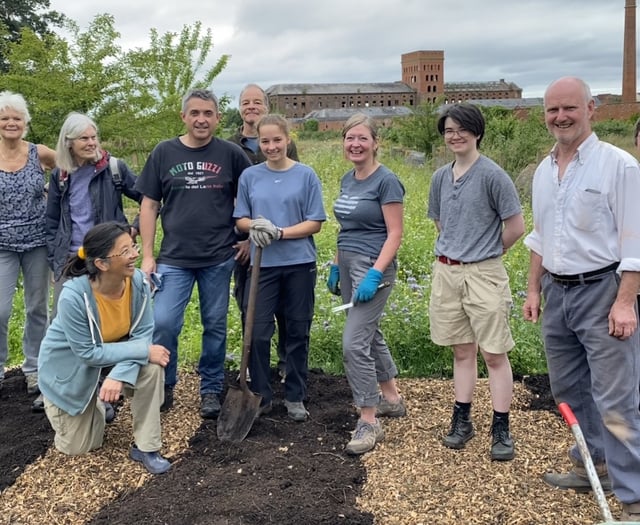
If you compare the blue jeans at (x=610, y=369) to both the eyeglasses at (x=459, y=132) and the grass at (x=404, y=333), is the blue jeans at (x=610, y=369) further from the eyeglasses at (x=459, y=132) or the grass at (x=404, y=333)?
the grass at (x=404, y=333)

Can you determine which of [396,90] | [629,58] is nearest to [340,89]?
[396,90]

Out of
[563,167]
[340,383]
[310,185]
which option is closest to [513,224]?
[563,167]

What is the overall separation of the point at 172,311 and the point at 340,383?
4.78 feet

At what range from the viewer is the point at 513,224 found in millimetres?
3432

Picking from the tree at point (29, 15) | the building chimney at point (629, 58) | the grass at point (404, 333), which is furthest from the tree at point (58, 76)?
the building chimney at point (629, 58)

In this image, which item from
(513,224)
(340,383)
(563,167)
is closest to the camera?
(563,167)

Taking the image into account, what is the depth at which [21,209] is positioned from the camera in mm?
4422

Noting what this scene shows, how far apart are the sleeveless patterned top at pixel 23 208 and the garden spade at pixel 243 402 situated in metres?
1.54

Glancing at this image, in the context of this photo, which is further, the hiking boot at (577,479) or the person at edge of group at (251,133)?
the person at edge of group at (251,133)

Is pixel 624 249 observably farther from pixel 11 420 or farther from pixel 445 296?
pixel 11 420

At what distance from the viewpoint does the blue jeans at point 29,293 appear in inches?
177

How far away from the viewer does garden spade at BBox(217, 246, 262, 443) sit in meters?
4.00

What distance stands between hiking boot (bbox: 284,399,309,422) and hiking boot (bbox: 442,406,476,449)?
0.91 m

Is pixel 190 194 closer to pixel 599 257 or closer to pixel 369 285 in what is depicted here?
pixel 369 285
